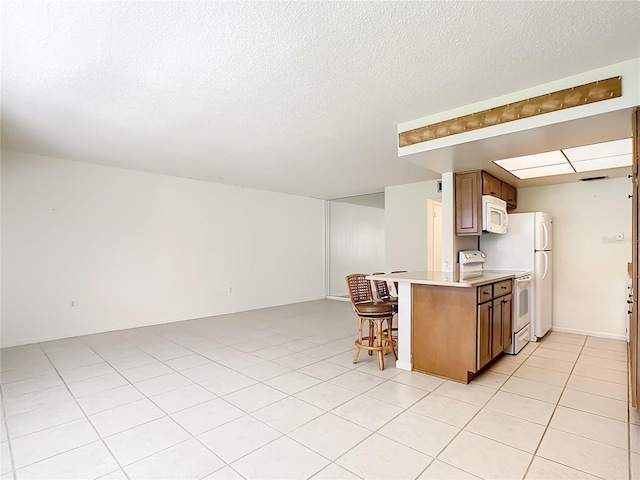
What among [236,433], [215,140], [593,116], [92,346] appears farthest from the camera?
[92,346]

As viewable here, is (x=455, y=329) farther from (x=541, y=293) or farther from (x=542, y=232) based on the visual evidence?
(x=542, y=232)

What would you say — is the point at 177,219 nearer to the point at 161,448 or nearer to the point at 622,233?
the point at 161,448

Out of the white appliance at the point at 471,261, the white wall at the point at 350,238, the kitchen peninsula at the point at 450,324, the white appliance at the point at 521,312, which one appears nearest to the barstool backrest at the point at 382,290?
the kitchen peninsula at the point at 450,324

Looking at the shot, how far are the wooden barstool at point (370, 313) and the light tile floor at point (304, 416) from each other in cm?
20

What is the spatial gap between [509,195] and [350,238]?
13.1 ft

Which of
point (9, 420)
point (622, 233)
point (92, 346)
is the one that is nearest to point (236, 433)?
point (9, 420)

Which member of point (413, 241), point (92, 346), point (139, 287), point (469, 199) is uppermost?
point (469, 199)

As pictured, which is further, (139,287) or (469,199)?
(139,287)

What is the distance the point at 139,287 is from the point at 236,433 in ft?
12.9

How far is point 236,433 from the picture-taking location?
213 centimetres

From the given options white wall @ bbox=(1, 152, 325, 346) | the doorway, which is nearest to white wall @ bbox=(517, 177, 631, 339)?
the doorway

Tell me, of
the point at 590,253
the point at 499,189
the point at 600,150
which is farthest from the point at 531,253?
the point at 600,150

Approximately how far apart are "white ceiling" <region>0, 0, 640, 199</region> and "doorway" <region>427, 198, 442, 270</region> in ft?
8.88

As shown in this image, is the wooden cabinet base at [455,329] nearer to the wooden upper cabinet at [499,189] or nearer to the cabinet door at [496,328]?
the cabinet door at [496,328]
